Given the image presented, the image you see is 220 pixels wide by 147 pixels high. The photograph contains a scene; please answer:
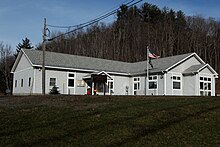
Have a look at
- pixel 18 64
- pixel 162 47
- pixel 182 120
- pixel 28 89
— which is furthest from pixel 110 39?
pixel 182 120

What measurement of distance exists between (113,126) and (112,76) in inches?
971

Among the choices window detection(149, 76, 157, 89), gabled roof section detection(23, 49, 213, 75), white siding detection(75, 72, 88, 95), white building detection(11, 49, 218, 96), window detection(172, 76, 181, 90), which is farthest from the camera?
window detection(149, 76, 157, 89)

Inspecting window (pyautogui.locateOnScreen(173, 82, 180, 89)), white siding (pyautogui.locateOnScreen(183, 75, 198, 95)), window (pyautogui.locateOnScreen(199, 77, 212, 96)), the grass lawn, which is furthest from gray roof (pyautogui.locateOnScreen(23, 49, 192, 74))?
the grass lawn

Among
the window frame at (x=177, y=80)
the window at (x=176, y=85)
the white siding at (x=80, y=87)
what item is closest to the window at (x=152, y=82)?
the window frame at (x=177, y=80)

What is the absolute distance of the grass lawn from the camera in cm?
757

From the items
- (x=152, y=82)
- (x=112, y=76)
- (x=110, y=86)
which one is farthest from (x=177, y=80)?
(x=110, y=86)

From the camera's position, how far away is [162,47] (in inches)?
2362

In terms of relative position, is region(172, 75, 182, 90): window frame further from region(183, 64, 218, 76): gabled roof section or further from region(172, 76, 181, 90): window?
region(183, 64, 218, 76): gabled roof section

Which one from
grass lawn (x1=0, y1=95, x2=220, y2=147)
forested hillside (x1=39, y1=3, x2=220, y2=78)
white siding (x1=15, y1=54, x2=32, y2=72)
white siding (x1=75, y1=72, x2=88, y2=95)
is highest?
forested hillside (x1=39, y1=3, x2=220, y2=78)

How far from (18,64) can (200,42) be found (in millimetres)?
38411

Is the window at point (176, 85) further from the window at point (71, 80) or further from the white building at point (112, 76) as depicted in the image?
the window at point (71, 80)

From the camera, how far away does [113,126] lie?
29.5ft

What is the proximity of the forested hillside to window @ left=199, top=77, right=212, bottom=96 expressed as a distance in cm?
2548

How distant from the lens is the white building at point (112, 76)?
96.3 feet
